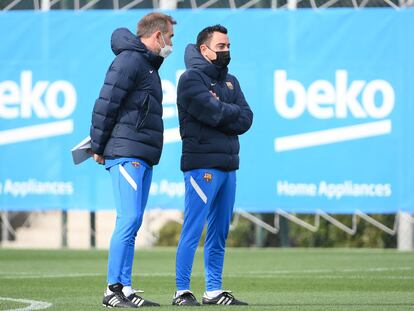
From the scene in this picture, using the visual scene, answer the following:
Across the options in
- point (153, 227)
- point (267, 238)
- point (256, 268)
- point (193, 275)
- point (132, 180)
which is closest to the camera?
point (132, 180)

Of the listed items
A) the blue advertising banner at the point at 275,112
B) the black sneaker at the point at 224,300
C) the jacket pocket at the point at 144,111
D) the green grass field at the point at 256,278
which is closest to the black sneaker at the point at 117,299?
the green grass field at the point at 256,278

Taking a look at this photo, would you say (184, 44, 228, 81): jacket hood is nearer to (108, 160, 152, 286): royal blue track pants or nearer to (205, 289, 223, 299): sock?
(108, 160, 152, 286): royal blue track pants

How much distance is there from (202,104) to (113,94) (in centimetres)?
71

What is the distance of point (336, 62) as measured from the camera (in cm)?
1587

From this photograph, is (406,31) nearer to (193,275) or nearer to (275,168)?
(275,168)

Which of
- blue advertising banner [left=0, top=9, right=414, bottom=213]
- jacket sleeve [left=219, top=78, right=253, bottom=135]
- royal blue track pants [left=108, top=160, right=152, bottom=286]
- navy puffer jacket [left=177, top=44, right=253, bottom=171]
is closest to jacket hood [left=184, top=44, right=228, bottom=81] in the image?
navy puffer jacket [left=177, top=44, right=253, bottom=171]

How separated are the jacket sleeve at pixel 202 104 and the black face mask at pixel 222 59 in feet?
0.54

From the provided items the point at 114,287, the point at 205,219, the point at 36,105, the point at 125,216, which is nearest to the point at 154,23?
the point at 125,216

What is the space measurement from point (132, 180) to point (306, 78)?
7.88m

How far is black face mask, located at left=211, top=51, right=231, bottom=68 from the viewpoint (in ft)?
28.7

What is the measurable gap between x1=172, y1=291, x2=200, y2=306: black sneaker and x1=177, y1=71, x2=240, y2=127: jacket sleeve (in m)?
1.17

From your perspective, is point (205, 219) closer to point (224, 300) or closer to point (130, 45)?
point (224, 300)

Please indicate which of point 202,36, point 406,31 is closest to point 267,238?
point 406,31

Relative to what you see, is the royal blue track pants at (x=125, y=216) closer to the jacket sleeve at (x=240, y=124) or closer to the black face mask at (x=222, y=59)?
the jacket sleeve at (x=240, y=124)
